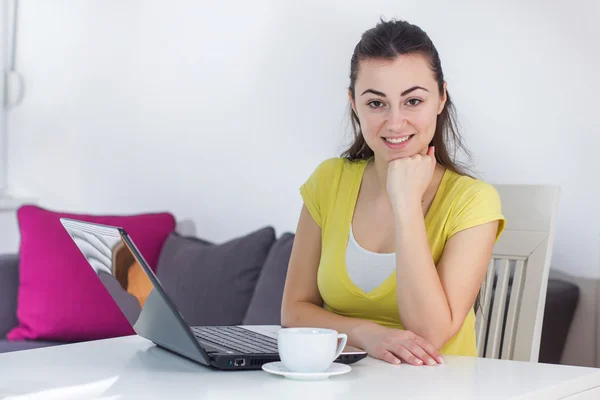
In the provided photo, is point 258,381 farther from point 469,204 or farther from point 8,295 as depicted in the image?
point 8,295

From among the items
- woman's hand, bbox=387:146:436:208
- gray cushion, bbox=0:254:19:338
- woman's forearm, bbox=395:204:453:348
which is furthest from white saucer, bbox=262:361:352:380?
gray cushion, bbox=0:254:19:338

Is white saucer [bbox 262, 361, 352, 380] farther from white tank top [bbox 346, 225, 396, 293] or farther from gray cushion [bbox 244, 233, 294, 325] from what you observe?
gray cushion [bbox 244, 233, 294, 325]

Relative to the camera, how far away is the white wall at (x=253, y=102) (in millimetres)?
2068

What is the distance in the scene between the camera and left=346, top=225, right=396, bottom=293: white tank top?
1.53m

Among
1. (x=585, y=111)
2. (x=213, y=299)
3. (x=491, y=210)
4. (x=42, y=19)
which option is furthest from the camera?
(x=42, y=19)

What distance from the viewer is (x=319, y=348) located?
105cm

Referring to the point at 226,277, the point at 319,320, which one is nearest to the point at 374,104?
the point at 319,320

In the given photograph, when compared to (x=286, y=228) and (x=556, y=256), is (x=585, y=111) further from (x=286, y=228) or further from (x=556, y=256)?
(x=286, y=228)

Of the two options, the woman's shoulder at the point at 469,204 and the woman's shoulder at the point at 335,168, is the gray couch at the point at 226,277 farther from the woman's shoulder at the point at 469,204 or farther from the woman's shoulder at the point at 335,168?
the woman's shoulder at the point at 469,204

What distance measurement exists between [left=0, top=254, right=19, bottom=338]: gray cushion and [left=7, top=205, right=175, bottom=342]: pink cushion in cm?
6

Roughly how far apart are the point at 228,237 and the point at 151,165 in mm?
476

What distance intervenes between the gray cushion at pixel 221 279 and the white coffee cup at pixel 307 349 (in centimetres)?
145

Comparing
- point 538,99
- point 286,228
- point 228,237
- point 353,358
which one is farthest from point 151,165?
point 353,358

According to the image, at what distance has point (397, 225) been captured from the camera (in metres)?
1.39
